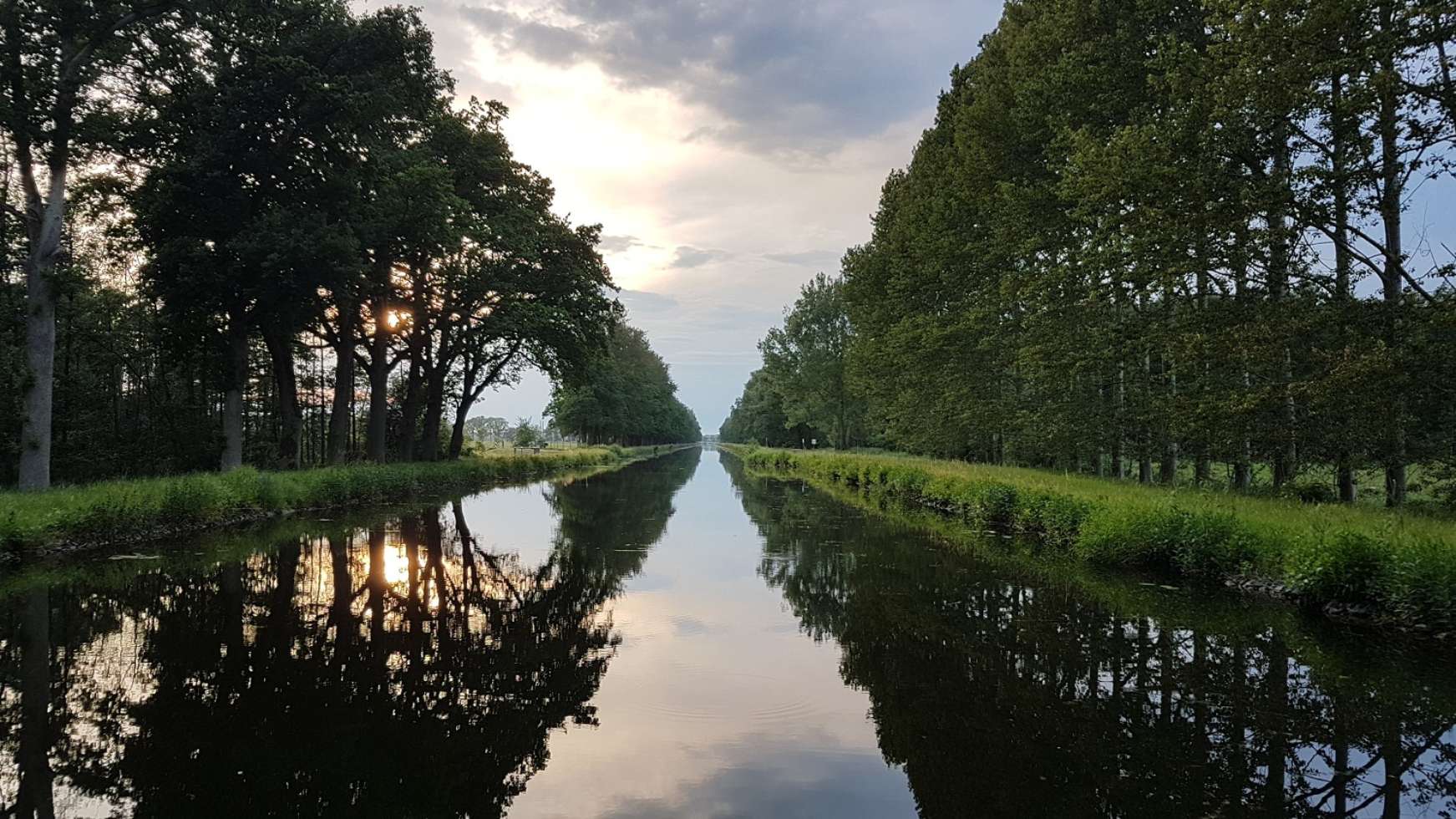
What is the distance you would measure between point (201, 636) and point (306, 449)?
34911 mm

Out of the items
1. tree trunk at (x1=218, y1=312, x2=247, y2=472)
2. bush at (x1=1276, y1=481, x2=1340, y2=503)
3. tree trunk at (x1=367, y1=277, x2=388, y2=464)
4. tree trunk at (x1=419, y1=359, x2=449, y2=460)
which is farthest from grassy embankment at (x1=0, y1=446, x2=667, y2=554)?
bush at (x1=1276, y1=481, x2=1340, y2=503)

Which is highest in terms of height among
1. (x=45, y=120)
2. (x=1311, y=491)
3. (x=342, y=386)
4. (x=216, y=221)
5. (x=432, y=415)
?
(x=45, y=120)

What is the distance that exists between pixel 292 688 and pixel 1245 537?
11.0 meters

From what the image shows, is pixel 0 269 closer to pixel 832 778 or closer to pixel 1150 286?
pixel 832 778

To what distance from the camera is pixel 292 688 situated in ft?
18.6

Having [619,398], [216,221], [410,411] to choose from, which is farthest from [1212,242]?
[619,398]

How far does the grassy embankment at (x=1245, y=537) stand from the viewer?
24.0 ft

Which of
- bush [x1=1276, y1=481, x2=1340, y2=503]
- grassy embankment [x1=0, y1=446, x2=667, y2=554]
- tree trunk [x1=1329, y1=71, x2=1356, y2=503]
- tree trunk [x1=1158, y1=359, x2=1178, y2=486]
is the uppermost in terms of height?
tree trunk [x1=1329, y1=71, x2=1356, y2=503]

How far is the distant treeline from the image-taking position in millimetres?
10766

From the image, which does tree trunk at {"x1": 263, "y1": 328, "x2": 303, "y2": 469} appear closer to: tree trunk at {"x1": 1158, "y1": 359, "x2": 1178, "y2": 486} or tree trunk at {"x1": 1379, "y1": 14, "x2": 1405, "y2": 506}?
tree trunk at {"x1": 1158, "y1": 359, "x2": 1178, "y2": 486}

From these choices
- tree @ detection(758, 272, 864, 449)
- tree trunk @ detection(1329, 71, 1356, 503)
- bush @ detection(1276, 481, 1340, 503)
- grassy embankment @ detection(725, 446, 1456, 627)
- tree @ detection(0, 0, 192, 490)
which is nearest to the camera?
grassy embankment @ detection(725, 446, 1456, 627)

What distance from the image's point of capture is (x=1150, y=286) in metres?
15.3

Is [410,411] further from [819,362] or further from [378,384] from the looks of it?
[819,362]

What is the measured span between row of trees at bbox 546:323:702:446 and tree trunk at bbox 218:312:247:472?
14085 millimetres
